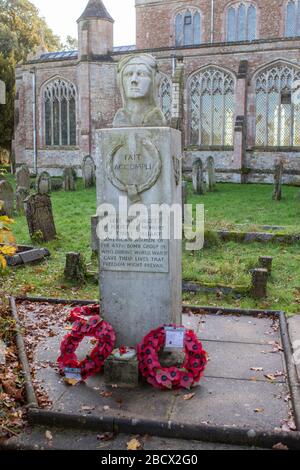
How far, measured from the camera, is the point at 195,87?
25438mm

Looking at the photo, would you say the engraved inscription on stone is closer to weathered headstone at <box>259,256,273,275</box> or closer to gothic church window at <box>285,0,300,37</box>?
weathered headstone at <box>259,256,273,275</box>

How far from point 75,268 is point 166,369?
4062 millimetres

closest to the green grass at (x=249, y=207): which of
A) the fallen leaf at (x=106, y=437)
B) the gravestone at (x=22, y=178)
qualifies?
the gravestone at (x=22, y=178)

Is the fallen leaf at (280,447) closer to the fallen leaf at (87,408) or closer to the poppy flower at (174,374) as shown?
the poppy flower at (174,374)

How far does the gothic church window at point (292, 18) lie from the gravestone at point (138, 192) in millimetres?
24930

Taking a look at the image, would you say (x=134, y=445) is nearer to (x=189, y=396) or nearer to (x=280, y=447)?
(x=189, y=396)

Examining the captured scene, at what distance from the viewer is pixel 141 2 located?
30.3m

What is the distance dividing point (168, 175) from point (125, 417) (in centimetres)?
222

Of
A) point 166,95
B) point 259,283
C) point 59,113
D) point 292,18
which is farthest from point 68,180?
point 292,18

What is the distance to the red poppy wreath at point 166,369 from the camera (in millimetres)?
4789

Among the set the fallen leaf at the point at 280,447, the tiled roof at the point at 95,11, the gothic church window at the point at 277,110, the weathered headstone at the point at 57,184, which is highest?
the tiled roof at the point at 95,11

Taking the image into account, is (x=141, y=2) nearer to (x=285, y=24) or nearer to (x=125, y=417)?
(x=285, y=24)

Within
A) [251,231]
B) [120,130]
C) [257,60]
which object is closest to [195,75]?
[257,60]
